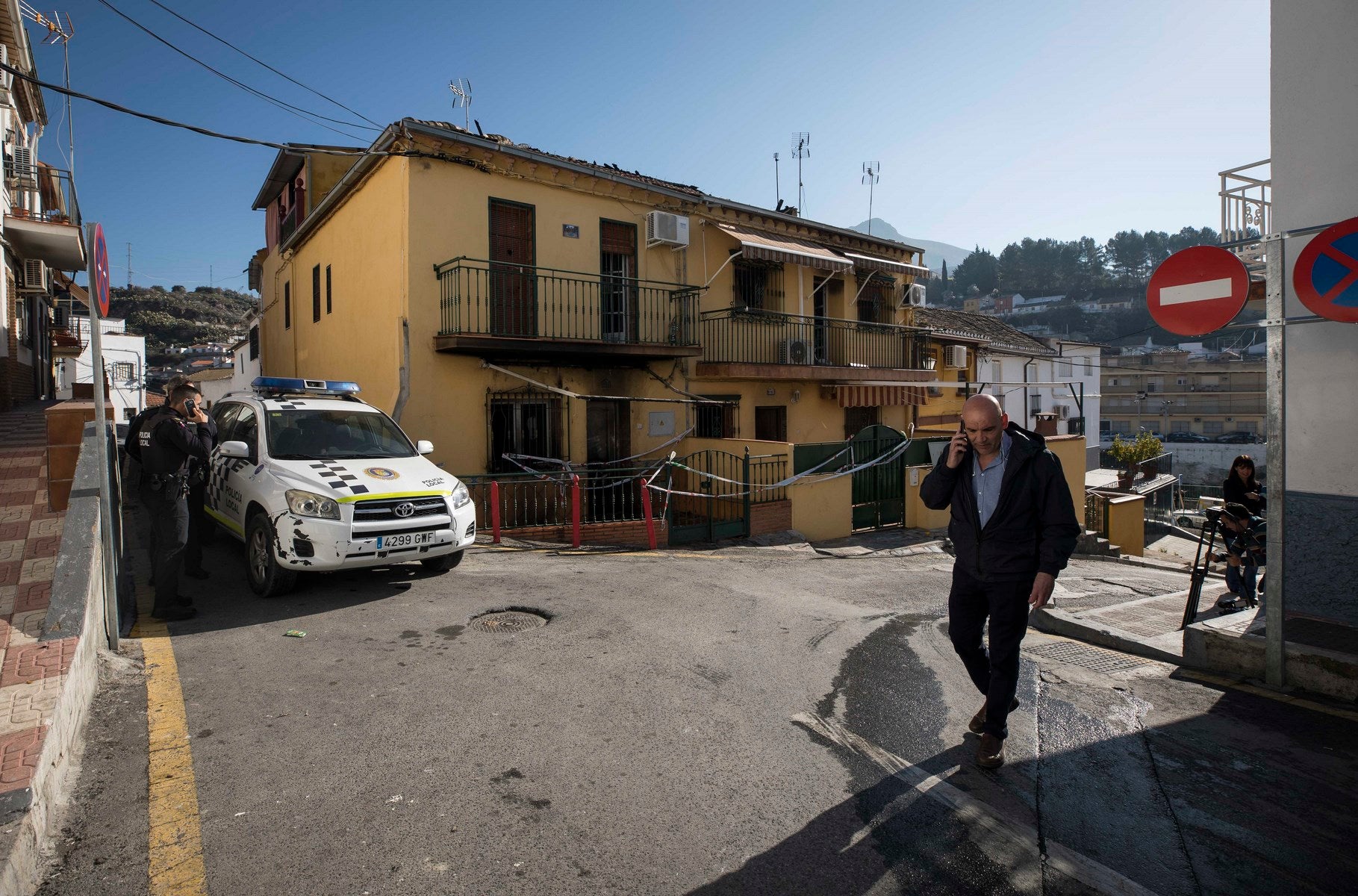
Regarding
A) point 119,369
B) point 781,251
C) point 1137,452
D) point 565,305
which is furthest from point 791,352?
point 119,369

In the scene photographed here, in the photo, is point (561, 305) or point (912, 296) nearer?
point (561, 305)

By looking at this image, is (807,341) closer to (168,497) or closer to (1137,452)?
(168,497)

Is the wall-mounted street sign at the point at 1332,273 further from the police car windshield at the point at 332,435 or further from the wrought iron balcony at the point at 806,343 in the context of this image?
the wrought iron balcony at the point at 806,343

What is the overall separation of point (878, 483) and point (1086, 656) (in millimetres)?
8817

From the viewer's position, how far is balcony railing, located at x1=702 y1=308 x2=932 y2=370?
15977 millimetres

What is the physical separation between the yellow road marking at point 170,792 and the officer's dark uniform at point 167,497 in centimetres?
94

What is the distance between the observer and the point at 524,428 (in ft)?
43.4

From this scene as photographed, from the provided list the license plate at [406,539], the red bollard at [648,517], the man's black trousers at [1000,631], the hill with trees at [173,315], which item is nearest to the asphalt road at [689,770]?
the man's black trousers at [1000,631]

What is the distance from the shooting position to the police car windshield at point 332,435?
7039 mm

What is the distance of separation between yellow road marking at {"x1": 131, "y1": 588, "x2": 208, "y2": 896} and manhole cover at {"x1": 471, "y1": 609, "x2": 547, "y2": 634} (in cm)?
201

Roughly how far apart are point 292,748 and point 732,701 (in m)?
2.35

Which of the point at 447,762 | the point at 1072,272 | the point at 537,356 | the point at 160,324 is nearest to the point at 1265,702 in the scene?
the point at 447,762

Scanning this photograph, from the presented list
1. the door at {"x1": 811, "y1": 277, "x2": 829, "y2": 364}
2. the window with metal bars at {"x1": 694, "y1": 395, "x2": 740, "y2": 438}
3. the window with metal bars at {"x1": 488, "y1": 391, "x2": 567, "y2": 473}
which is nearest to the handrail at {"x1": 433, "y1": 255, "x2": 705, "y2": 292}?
the window with metal bars at {"x1": 488, "y1": 391, "x2": 567, "y2": 473}

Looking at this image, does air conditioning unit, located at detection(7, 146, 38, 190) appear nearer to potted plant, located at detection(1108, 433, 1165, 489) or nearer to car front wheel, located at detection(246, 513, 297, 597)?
car front wheel, located at detection(246, 513, 297, 597)
